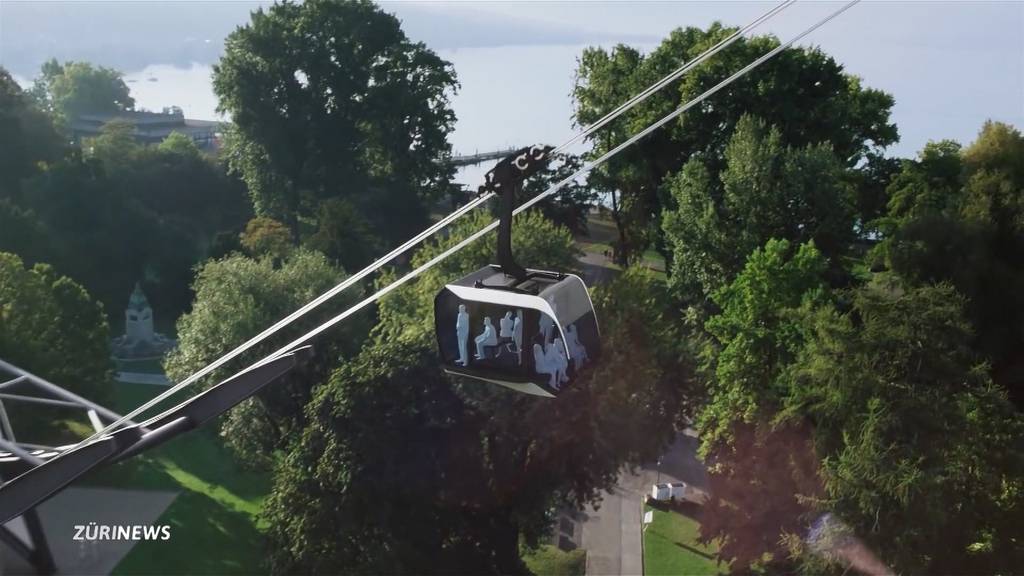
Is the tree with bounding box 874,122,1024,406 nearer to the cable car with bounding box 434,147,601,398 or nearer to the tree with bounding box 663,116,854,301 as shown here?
the tree with bounding box 663,116,854,301

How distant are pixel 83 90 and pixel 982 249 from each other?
69.5m

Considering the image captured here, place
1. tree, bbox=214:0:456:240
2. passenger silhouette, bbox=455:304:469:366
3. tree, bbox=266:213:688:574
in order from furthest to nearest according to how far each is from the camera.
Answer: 1. tree, bbox=214:0:456:240
2. tree, bbox=266:213:688:574
3. passenger silhouette, bbox=455:304:469:366

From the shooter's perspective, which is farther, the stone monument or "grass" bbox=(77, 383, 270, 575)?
the stone monument

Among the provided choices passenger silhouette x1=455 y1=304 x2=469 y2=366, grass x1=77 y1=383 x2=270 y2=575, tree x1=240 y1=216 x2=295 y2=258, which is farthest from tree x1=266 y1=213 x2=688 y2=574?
tree x1=240 y1=216 x2=295 y2=258

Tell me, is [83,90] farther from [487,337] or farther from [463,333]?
[487,337]

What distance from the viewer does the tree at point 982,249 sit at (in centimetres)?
2128

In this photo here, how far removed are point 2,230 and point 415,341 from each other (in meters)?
23.5

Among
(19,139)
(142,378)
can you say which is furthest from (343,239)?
(19,139)

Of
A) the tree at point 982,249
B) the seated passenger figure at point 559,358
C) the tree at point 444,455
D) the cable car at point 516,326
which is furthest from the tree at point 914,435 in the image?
the seated passenger figure at point 559,358

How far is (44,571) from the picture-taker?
63.8ft

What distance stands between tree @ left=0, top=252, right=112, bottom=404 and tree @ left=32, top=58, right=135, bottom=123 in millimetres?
50064

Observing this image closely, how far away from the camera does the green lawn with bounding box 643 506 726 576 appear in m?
21.3

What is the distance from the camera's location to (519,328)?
875 cm

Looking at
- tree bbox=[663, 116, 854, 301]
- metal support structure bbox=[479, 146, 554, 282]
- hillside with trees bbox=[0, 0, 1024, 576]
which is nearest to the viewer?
metal support structure bbox=[479, 146, 554, 282]
